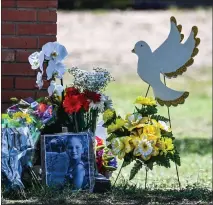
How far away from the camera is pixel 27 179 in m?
5.48

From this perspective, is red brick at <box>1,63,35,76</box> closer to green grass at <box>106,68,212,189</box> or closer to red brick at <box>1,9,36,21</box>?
red brick at <box>1,9,36,21</box>

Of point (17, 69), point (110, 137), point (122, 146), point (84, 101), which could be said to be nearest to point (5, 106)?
point (17, 69)

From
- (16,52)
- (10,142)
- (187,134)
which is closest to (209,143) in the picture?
(187,134)

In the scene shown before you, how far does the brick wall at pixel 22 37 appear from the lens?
627cm

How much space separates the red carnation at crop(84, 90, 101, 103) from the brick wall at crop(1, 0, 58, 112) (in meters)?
0.81

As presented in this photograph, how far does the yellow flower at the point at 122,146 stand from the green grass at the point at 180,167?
0.86ft

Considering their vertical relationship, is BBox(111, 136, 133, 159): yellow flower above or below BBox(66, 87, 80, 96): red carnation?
below

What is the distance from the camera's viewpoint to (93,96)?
552cm

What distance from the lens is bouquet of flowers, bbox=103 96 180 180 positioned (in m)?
5.41

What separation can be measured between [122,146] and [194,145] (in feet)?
16.5

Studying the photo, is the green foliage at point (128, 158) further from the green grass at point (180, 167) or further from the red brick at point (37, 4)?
the red brick at point (37, 4)

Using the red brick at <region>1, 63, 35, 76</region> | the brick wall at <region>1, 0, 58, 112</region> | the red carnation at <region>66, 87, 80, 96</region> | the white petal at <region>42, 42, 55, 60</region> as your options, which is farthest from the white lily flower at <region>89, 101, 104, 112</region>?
the red brick at <region>1, 63, 35, 76</region>

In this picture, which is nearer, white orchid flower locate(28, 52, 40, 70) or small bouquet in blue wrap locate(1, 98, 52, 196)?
small bouquet in blue wrap locate(1, 98, 52, 196)

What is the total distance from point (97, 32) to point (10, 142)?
50.0 feet
